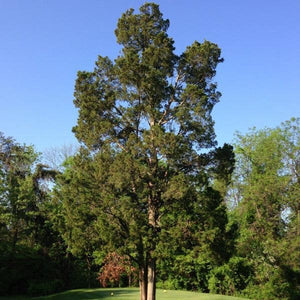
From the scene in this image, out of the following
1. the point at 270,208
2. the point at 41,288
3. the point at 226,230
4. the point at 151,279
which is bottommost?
the point at 41,288

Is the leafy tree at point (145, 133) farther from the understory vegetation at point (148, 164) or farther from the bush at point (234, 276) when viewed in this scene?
the bush at point (234, 276)

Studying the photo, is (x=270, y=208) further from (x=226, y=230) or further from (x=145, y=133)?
(x=145, y=133)

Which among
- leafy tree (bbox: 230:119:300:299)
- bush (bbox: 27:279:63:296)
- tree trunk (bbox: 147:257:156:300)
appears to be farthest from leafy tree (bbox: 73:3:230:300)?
bush (bbox: 27:279:63:296)

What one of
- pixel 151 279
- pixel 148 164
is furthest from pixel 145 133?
pixel 151 279

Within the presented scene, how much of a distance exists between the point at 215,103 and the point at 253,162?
1759 centimetres

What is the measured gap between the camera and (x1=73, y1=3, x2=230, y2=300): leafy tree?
10.5 metres

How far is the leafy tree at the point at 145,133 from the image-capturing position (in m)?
10.5

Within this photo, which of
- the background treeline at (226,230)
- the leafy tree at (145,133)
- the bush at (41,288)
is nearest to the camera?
the leafy tree at (145,133)

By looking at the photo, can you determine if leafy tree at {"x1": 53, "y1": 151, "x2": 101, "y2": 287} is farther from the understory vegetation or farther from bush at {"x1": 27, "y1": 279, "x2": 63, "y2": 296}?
bush at {"x1": 27, "y1": 279, "x2": 63, "y2": 296}

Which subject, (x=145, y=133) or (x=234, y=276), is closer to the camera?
(x=145, y=133)

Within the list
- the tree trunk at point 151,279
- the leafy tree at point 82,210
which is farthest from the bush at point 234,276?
the leafy tree at point 82,210

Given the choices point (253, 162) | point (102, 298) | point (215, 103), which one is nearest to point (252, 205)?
point (253, 162)

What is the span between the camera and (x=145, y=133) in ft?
35.0

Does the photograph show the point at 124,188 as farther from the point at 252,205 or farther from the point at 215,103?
the point at 252,205
